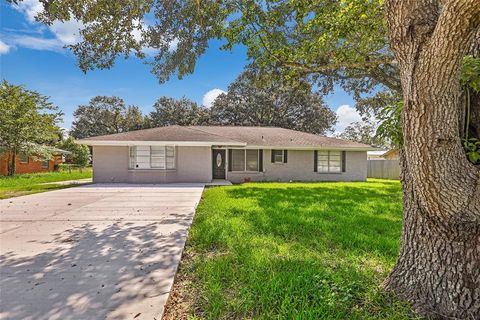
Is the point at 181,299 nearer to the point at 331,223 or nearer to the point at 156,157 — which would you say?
the point at 331,223

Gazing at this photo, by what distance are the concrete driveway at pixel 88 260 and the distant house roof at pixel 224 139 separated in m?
6.94

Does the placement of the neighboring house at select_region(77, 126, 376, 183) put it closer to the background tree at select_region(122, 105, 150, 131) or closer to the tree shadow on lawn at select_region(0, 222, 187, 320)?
the tree shadow on lawn at select_region(0, 222, 187, 320)

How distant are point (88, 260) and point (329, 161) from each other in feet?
50.4

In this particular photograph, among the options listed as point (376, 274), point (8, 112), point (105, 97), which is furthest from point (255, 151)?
point (105, 97)

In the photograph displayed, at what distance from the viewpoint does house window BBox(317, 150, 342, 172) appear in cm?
1681

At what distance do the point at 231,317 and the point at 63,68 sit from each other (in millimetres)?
13833

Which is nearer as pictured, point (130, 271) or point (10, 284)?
point (10, 284)

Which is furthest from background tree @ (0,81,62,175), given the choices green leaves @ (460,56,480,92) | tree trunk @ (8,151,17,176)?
green leaves @ (460,56,480,92)

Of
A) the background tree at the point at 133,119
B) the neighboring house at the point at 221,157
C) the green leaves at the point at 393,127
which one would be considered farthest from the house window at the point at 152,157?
the background tree at the point at 133,119

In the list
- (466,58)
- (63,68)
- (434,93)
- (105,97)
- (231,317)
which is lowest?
(231,317)

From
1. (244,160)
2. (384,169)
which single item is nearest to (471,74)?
(244,160)

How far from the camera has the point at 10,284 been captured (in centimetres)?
305

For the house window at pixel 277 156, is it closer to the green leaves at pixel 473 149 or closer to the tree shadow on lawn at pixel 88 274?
the tree shadow on lawn at pixel 88 274

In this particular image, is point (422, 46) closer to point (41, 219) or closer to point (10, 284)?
point (10, 284)
